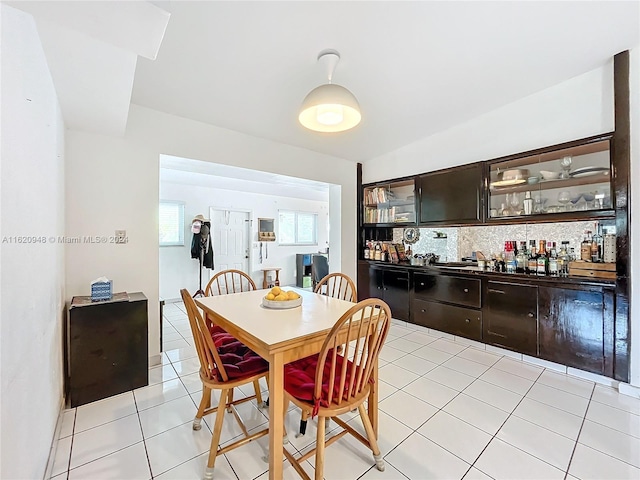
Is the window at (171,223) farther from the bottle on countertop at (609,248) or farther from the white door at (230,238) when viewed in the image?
the bottle on countertop at (609,248)

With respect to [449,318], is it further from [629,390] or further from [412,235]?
[629,390]

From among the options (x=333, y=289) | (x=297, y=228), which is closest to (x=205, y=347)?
(x=333, y=289)

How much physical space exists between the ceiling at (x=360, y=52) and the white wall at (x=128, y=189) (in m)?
0.23

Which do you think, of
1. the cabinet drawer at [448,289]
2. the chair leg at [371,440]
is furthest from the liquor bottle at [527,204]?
the chair leg at [371,440]

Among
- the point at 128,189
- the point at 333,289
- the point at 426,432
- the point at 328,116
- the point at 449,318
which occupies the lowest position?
the point at 426,432

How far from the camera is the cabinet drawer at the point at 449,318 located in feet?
10.0

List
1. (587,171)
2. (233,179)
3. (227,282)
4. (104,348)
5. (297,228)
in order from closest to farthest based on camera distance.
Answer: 1. (104,348)
2. (587,171)
3. (227,282)
4. (233,179)
5. (297,228)

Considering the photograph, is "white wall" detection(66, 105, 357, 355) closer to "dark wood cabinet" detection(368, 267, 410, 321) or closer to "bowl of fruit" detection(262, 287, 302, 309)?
"bowl of fruit" detection(262, 287, 302, 309)

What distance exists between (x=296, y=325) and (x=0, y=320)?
111 cm

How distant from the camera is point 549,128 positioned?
2.66 metres

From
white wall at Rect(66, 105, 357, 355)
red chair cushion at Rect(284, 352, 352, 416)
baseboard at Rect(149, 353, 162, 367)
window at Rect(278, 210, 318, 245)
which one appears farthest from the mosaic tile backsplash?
window at Rect(278, 210, 318, 245)

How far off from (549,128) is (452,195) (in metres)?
1.06

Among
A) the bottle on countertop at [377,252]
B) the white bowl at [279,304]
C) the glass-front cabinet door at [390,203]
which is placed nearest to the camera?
the white bowl at [279,304]

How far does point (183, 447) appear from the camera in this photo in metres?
1.63
